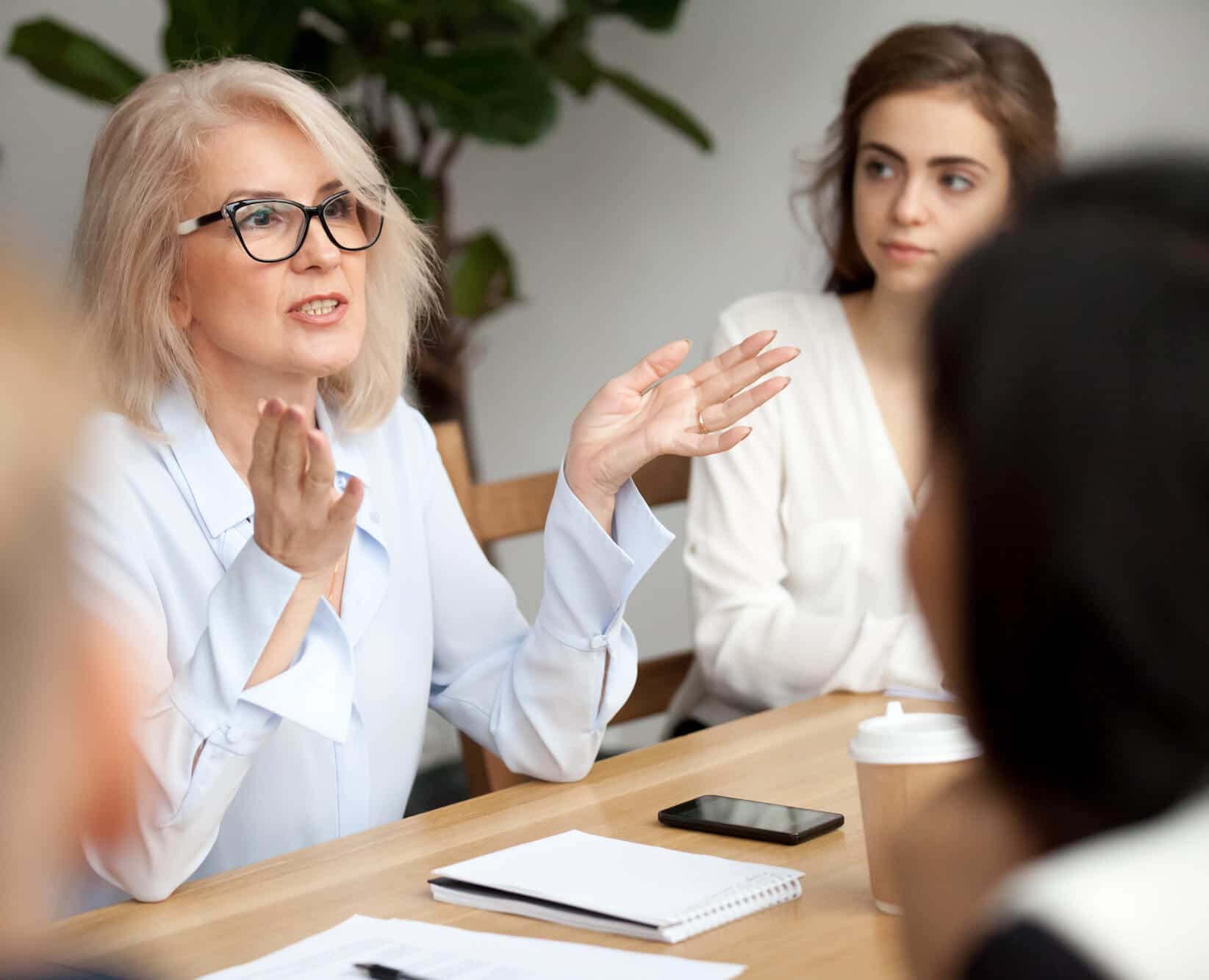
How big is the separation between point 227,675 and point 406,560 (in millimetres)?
456

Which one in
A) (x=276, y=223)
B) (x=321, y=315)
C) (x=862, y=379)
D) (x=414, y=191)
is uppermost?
(x=414, y=191)

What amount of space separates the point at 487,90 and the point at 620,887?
7.15ft

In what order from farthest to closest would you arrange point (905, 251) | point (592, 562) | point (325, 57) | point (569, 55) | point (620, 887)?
point (569, 55)
point (325, 57)
point (905, 251)
point (592, 562)
point (620, 887)

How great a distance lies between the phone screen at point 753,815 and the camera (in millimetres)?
1156

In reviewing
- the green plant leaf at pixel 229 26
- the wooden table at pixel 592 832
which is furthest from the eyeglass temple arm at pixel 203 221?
the green plant leaf at pixel 229 26

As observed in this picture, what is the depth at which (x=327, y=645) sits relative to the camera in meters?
1.28

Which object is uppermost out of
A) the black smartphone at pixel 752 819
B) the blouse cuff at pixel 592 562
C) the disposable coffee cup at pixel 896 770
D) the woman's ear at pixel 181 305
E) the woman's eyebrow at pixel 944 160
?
the woman's eyebrow at pixel 944 160

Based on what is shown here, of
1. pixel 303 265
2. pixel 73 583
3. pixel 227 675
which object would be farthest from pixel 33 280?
pixel 303 265

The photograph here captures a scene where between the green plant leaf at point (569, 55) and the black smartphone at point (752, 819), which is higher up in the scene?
the green plant leaf at point (569, 55)

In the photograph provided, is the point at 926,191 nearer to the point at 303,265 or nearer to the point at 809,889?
the point at 303,265

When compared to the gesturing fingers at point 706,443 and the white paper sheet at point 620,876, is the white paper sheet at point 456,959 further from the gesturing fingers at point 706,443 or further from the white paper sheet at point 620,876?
the gesturing fingers at point 706,443

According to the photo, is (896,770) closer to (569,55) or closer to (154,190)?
(154,190)

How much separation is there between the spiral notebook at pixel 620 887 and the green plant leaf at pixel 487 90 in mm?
2021

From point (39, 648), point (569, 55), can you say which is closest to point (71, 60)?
point (569, 55)
